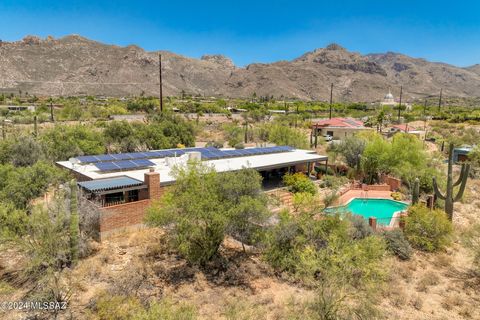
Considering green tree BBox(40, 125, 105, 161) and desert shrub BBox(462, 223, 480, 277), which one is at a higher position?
green tree BBox(40, 125, 105, 161)

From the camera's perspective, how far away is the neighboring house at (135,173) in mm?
16672

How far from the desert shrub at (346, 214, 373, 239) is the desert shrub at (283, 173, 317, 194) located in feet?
21.8

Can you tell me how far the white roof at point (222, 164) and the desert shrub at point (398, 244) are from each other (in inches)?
307

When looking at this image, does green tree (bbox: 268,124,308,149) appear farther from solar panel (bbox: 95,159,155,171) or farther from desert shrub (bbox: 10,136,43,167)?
desert shrub (bbox: 10,136,43,167)

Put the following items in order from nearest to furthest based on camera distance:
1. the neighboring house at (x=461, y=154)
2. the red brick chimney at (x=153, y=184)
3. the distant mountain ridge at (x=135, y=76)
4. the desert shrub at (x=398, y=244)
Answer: the desert shrub at (x=398, y=244), the red brick chimney at (x=153, y=184), the neighboring house at (x=461, y=154), the distant mountain ridge at (x=135, y=76)

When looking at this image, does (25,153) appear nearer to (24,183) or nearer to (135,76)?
(24,183)

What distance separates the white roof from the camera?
19602 millimetres

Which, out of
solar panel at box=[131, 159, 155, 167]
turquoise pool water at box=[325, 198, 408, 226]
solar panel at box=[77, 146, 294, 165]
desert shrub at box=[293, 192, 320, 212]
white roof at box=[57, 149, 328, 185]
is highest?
solar panel at box=[77, 146, 294, 165]

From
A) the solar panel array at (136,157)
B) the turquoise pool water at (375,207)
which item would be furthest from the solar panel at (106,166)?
the turquoise pool water at (375,207)

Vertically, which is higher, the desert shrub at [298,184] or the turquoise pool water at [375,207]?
the desert shrub at [298,184]

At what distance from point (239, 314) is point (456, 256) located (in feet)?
39.2

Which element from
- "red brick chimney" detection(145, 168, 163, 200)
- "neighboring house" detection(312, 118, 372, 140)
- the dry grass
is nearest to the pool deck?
the dry grass

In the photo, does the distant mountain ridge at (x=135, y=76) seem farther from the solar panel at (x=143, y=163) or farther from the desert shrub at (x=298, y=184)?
the desert shrub at (x=298, y=184)

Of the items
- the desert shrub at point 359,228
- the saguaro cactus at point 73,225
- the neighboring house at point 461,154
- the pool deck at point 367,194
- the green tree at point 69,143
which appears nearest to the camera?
the saguaro cactus at point 73,225
